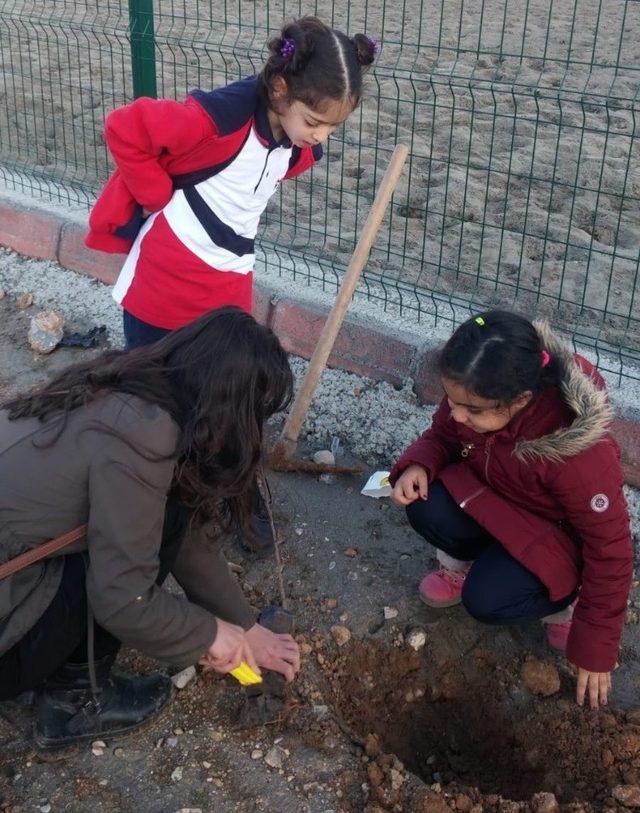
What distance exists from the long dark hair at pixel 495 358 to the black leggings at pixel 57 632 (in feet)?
2.42

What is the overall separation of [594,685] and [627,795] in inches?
10.8

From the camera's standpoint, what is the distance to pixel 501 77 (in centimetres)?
606

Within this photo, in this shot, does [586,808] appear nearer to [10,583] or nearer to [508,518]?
[508,518]

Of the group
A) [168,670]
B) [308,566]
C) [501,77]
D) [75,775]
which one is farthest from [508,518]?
[501,77]

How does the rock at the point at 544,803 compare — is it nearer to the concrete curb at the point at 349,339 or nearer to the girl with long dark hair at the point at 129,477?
the girl with long dark hair at the point at 129,477

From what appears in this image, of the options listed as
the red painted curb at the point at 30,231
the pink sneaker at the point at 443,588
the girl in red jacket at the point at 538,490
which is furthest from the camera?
the red painted curb at the point at 30,231

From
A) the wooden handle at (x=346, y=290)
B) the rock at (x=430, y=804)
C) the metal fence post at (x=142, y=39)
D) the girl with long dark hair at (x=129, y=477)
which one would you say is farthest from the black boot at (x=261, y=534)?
the metal fence post at (x=142, y=39)

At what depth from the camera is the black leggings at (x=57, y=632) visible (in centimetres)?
210

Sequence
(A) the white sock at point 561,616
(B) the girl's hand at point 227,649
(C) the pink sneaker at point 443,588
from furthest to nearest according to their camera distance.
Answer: (C) the pink sneaker at point 443,588, (A) the white sock at point 561,616, (B) the girl's hand at point 227,649

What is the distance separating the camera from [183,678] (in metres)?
2.50

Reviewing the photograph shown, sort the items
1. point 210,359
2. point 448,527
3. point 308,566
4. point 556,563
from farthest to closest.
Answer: point 308,566, point 448,527, point 556,563, point 210,359

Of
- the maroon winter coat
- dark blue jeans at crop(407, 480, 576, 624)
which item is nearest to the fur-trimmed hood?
the maroon winter coat

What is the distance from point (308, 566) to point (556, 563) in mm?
831

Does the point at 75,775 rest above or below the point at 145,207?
below
